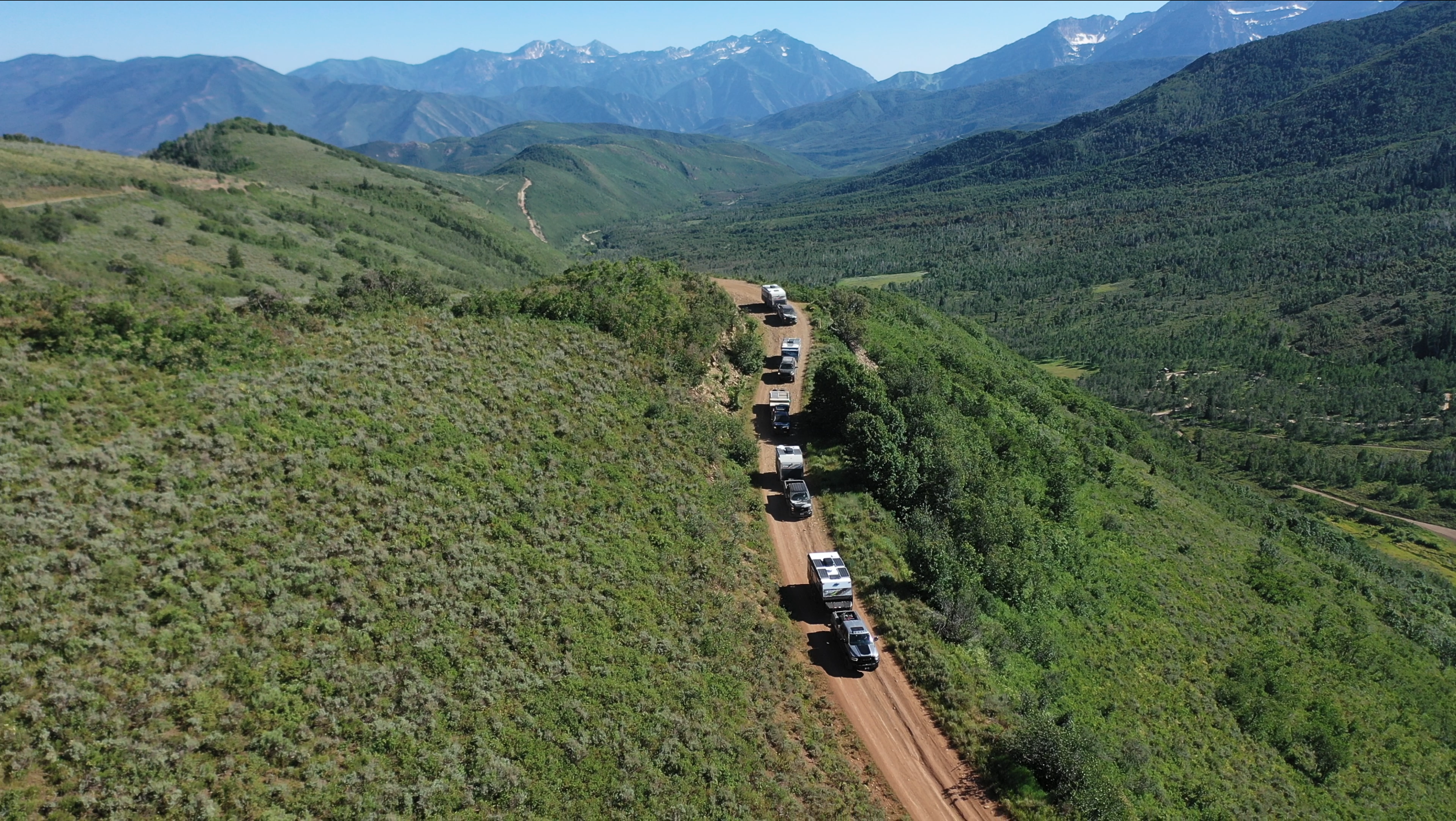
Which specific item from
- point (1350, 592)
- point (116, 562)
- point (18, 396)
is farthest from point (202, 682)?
point (1350, 592)

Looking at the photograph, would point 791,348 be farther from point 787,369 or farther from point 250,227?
point 250,227

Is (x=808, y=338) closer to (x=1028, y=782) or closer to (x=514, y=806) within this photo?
(x=1028, y=782)

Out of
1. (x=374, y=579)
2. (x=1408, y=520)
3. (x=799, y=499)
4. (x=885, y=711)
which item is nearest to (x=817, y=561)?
(x=799, y=499)

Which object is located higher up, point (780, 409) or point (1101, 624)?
point (780, 409)

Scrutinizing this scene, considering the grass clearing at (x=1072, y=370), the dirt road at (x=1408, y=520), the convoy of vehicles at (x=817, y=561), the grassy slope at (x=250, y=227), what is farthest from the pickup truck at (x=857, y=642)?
the grass clearing at (x=1072, y=370)

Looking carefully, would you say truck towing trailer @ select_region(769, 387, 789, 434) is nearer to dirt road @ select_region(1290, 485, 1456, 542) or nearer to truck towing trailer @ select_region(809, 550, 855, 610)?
truck towing trailer @ select_region(809, 550, 855, 610)

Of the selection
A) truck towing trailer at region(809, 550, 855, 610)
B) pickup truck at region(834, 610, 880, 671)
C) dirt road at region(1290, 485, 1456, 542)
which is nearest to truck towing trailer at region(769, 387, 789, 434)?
truck towing trailer at region(809, 550, 855, 610)
